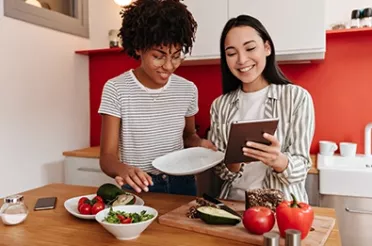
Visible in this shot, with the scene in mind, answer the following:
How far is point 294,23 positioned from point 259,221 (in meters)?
1.39

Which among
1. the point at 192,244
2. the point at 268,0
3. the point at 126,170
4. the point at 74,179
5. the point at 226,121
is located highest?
the point at 268,0

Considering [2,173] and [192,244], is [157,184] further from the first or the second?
[2,173]

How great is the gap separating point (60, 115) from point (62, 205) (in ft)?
4.55

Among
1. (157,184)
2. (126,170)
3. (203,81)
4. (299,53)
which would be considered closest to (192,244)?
(126,170)

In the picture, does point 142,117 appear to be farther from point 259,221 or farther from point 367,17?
point 367,17

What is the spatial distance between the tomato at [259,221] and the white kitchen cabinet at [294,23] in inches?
51.8

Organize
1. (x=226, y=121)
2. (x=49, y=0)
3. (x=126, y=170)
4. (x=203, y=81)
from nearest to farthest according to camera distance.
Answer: (x=126, y=170) → (x=226, y=121) → (x=49, y=0) → (x=203, y=81)

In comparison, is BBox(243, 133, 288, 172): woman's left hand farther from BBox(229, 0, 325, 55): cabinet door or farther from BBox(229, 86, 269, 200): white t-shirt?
BBox(229, 0, 325, 55): cabinet door

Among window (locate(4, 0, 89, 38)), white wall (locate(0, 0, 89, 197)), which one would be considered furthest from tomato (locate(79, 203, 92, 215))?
window (locate(4, 0, 89, 38))

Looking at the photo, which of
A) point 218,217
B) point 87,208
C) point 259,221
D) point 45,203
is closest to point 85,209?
point 87,208

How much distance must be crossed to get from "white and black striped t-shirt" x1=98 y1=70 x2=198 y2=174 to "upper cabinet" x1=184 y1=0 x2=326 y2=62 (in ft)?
2.75

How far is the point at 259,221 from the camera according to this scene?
89 cm

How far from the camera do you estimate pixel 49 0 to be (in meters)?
2.38

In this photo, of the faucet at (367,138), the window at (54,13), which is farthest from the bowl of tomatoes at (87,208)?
the faucet at (367,138)
